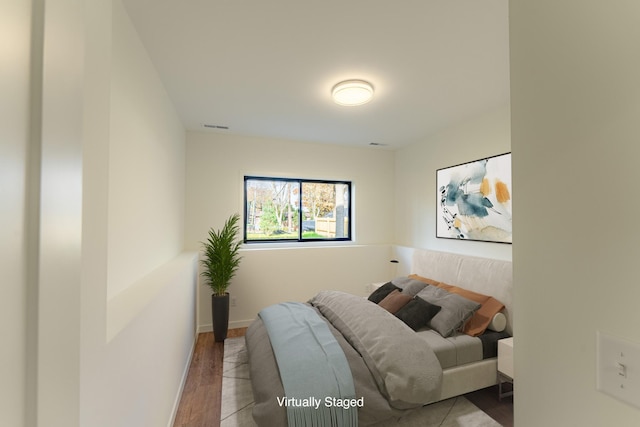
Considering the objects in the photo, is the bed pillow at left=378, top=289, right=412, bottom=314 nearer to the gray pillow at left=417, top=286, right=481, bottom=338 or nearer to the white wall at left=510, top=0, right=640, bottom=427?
the gray pillow at left=417, top=286, right=481, bottom=338

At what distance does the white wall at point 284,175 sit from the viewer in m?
3.58

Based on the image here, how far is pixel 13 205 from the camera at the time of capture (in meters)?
0.32

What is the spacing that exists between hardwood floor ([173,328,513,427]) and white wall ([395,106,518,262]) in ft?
4.24

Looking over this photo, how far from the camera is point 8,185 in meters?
0.31

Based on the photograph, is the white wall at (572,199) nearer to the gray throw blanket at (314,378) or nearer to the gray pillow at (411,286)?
the gray throw blanket at (314,378)

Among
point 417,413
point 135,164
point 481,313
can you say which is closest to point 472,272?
point 481,313

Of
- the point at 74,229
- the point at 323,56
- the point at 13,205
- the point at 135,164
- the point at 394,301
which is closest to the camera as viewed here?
the point at 13,205

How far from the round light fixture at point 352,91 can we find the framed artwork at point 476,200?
61.5 inches

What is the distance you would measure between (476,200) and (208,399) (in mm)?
3245

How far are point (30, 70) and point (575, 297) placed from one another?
3.64ft

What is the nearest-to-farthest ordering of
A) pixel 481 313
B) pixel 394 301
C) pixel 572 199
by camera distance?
pixel 572 199 < pixel 481 313 < pixel 394 301

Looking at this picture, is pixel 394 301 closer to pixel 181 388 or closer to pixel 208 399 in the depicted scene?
pixel 208 399

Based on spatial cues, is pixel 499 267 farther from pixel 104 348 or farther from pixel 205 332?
pixel 205 332

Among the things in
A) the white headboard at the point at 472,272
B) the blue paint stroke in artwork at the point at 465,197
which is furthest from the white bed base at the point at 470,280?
the blue paint stroke in artwork at the point at 465,197
